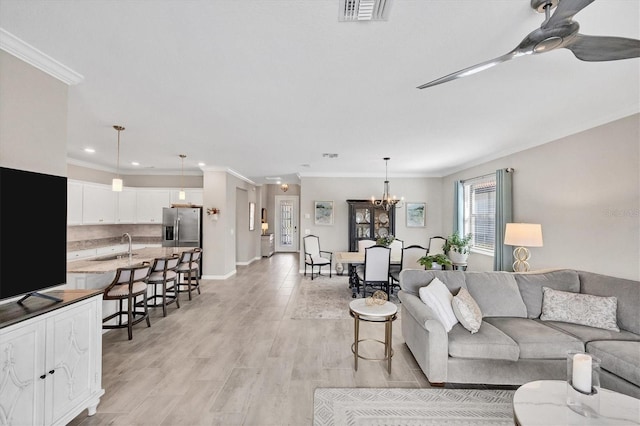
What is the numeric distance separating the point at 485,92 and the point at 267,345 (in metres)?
3.56

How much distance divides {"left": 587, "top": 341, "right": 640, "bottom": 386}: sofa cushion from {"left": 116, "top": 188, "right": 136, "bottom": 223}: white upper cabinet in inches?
324

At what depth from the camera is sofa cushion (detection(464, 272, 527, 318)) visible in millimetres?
3082

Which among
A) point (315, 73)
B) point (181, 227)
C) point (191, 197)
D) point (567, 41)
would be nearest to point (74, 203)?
point (181, 227)

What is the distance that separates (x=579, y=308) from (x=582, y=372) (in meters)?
1.75

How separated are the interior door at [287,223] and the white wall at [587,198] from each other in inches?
344

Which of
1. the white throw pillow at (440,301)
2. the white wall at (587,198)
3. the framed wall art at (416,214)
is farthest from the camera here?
the framed wall art at (416,214)

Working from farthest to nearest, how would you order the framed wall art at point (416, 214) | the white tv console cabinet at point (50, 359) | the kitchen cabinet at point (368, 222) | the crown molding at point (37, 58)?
the framed wall art at point (416, 214) < the kitchen cabinet at point (368, 222) < the crown molding at point (37, 58) < the white tv console cabinet at point (50, 359)

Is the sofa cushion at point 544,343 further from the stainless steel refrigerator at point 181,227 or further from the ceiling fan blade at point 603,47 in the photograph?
the stainless steel refrigerator at point 181,227

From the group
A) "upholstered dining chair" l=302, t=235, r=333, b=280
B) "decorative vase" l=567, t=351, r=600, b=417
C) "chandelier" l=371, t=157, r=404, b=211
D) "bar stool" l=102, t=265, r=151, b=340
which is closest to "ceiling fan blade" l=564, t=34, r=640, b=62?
"decorative vase" l=567, t=351, r=600, b=417

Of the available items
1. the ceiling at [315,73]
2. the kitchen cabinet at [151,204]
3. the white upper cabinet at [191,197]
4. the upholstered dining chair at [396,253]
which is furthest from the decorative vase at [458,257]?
the kitchen cabinet at [151,204]

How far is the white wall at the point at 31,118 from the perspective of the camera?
1.95 meters

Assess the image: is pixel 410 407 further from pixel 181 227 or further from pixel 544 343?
pixel 181 227

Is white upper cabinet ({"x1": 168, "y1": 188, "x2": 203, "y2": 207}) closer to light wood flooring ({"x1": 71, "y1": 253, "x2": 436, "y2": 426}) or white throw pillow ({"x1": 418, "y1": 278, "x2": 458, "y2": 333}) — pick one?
light wood flooring ({"x1": 71, "y1": 253, "x2": 436, "y2": 426})

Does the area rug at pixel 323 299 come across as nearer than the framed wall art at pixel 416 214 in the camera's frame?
Yes
